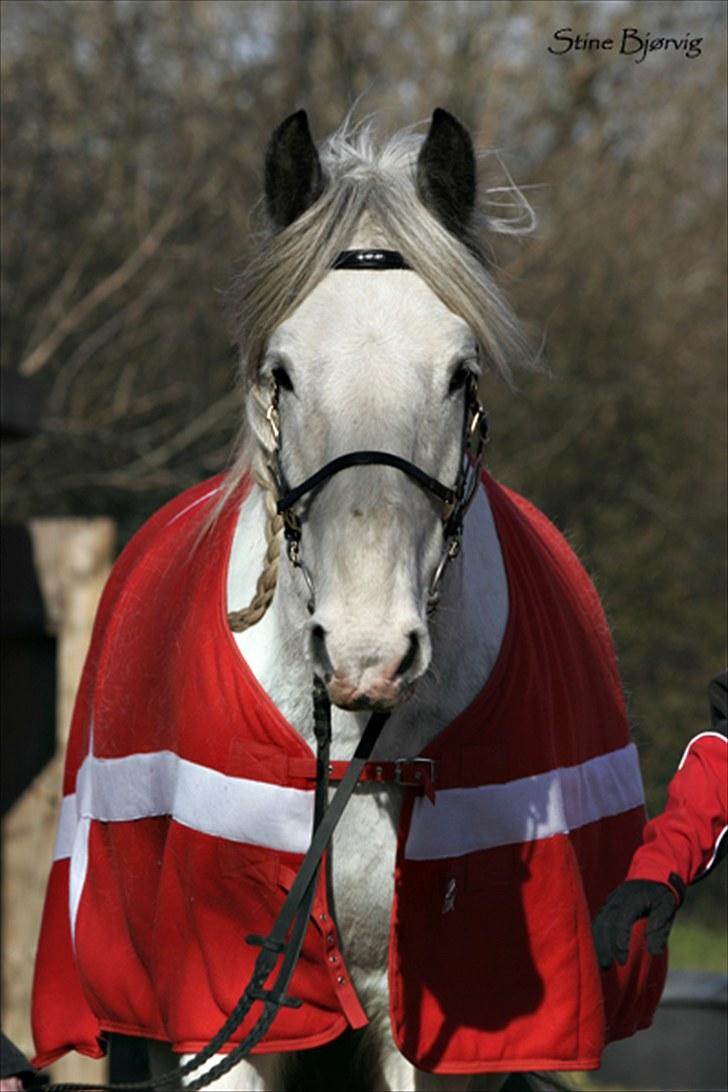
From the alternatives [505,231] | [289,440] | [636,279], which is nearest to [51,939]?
[289,440]

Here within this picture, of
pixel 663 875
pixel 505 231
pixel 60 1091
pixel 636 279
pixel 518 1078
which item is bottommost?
pixel 518 1078

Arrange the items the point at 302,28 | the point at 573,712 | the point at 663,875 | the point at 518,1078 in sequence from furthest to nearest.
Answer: the point at 302,28
the point at 518,1078
the point at 573,712
the point at 663,875

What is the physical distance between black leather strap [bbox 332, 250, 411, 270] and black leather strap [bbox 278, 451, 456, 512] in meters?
0.37

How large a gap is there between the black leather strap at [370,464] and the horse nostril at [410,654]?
0.88ft

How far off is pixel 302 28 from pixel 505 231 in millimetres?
6125

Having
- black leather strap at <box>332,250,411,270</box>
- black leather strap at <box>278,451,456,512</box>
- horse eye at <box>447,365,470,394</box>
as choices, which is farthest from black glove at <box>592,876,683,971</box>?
black leather strap at <box>332,250,411,270</box>

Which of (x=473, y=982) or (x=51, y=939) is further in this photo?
(x=51, y=939)

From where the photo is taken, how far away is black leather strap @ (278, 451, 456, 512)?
268cm

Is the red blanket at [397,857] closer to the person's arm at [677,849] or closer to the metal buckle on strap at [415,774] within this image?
the metal buckle on strap at [415,774]

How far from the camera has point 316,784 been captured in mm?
3027

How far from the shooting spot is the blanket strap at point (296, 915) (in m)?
2.95

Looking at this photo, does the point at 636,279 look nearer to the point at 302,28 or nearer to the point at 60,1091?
the point at 302,28

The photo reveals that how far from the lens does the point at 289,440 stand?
9.37ft

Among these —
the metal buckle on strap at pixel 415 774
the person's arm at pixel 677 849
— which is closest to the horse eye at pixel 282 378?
the metal buckle on strap at pixel 415 774
